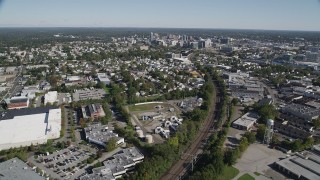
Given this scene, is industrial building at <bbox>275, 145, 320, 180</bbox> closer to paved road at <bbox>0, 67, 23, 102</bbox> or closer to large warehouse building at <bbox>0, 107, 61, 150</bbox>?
large warehouse building at <bbox>0, 107, 61, 150</bbox>

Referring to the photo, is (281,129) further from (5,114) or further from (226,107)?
(5,114)

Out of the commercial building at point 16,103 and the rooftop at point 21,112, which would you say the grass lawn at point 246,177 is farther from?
the commercial building at point 16,103

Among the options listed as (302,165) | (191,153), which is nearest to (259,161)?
(302,165)

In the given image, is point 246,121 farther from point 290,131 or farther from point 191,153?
point 191,153

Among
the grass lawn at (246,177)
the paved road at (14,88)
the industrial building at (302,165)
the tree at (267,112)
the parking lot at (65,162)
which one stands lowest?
the parking lot at (65,162)

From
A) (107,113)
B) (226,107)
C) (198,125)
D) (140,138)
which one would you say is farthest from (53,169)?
(226,107)

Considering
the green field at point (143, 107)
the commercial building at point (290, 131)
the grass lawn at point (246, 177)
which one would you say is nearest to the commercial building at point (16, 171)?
the grass lawn at point (246, 177)

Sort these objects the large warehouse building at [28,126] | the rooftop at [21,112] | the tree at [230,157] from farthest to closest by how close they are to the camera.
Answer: the rooftop at [21,112] < the large warehouse building at [28,126] < the tree at [230,157]
